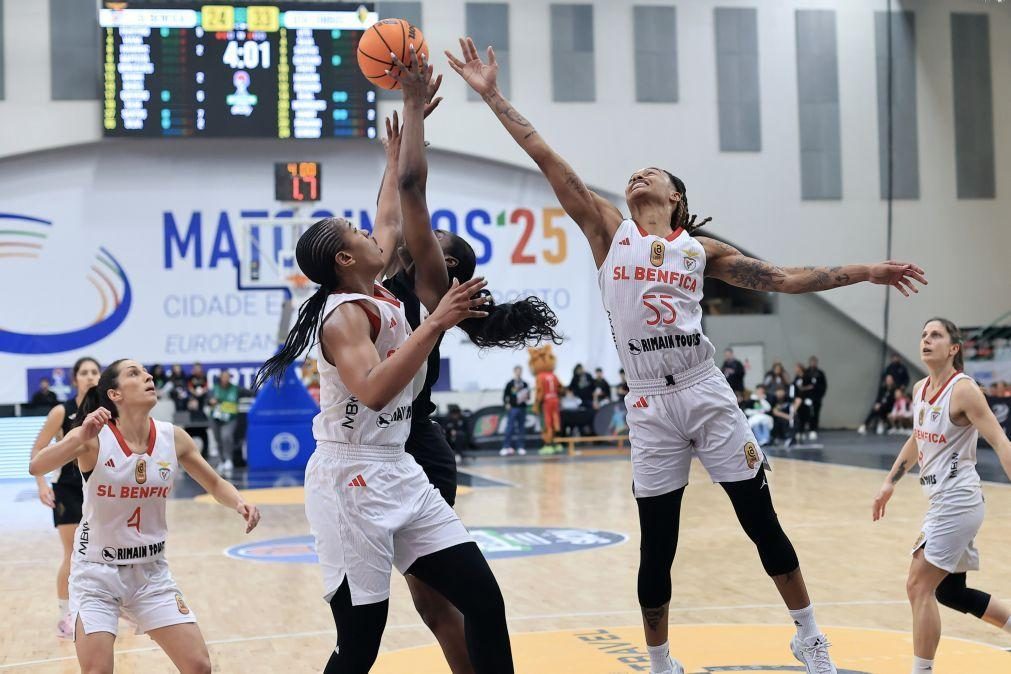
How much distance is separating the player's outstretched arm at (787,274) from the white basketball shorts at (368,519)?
1.66m

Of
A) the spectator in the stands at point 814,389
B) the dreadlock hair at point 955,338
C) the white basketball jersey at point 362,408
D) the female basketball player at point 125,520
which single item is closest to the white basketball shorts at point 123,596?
the female basketball player at point 125,520

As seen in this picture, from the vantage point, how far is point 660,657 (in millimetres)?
4566

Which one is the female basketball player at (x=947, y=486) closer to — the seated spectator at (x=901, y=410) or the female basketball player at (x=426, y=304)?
the female basketball player at (x=426, y=304)

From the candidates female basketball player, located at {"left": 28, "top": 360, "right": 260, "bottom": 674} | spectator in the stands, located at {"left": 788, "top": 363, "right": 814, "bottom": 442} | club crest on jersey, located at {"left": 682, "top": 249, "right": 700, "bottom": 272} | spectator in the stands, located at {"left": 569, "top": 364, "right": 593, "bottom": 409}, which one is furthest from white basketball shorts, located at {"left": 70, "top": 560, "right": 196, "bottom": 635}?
spectator in the stands, located at {"left": 788, "top": 363, "right": 814, "bottom": 442}

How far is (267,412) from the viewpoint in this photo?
16.9 meters

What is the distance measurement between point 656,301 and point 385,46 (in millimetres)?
1421

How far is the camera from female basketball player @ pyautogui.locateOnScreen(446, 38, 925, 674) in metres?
4.46

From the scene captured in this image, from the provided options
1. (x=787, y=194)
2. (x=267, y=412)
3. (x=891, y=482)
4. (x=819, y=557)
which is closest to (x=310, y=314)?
(x=891, y=482)

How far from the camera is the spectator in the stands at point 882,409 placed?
74.4 ft

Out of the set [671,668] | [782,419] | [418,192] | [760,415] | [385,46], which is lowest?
[671,668]

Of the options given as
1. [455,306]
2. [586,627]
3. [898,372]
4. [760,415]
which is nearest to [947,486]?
[586,627]

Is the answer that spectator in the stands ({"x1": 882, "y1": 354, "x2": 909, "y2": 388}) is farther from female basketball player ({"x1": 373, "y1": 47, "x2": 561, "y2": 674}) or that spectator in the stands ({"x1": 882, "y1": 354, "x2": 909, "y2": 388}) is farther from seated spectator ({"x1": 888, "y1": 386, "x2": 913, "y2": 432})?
female basketball player ({"x1": 373, "y1": 47, "x2": 561, "y2": 674})

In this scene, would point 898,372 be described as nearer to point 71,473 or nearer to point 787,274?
point 71,473

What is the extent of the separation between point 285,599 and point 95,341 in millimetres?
15720
